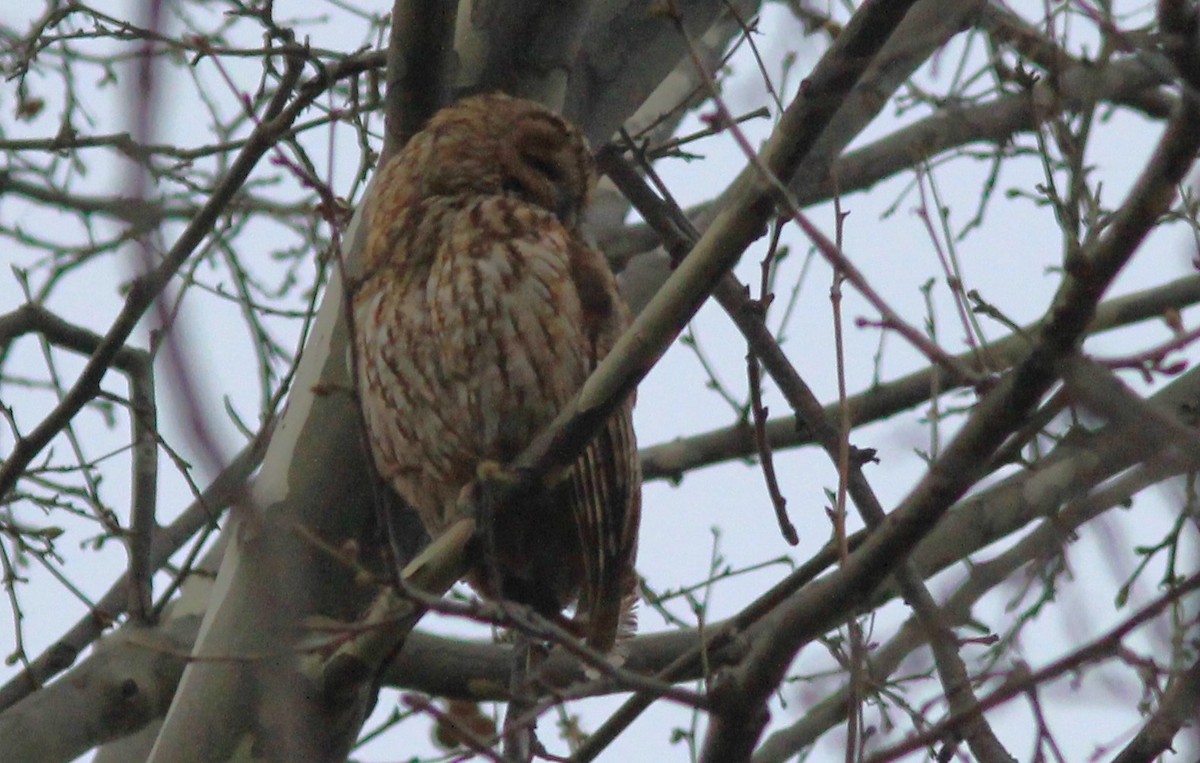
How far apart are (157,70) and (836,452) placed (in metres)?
2.04

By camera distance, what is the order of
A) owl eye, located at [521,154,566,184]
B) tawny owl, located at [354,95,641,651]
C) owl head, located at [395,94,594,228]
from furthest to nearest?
owl eye, located at [521,154,566,184]
owl head, located at [395,94,594,228]
tawny owl, located at [354,95,641,651]

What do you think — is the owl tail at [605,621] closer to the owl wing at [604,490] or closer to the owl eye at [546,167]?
the owl wing at [604,490]

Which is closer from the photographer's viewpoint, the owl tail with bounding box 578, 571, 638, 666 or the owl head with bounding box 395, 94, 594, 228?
the owl tail with bounding box 578, 571, 638, 666

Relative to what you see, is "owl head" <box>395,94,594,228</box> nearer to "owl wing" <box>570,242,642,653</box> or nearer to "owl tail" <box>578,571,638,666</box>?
"owl wing" <box>570,242,642,653</box>

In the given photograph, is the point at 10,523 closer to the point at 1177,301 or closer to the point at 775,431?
the point at 775,431

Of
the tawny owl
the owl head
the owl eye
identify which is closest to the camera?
the tawny owl

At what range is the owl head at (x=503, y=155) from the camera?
133 inches

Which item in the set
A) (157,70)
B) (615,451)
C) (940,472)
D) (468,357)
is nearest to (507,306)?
(468,357)

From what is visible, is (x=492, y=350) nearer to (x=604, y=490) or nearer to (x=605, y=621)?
(x=604, y=490)

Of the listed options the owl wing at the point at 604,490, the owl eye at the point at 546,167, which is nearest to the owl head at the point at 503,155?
the owl eye at the point at 546,167

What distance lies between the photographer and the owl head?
339 cm

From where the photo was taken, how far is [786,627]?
6.17ft

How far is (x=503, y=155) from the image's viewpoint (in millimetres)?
3484

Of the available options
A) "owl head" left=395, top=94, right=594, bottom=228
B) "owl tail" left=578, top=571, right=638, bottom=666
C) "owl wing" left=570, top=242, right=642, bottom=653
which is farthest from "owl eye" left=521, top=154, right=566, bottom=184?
"owl tail" left=578, top=571, right=638, bottom=666
